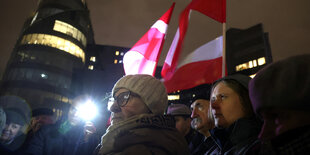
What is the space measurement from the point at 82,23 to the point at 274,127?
2443 inches

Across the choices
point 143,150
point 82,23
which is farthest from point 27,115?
point 82,23

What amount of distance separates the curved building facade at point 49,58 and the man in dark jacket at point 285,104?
46.7 m

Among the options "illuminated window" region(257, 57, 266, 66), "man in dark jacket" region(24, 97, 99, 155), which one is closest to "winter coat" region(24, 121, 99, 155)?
"man in dark jacket" region(24, 97, 99, 155)

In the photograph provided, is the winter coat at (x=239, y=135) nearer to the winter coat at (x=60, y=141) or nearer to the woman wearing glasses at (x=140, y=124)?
the woman wearing glasses at (x=140, y=124)

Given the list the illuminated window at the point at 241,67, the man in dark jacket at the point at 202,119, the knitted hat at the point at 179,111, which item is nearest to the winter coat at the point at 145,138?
the man in dark jacket at the point at 202,119

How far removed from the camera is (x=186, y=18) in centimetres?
593

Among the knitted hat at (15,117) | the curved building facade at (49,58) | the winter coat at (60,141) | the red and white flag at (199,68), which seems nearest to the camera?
the winter coat at (60,141)

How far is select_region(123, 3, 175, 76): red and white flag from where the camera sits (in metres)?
5.48

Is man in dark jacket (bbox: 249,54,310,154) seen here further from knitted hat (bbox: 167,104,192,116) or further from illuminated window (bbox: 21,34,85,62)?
illuminated window (bbox: 21,34,85,62)

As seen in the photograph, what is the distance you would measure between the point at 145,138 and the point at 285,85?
111 centimetres

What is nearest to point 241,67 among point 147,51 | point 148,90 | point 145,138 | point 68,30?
point 68,30

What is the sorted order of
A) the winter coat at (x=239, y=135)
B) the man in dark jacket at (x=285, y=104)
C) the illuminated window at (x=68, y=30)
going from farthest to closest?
the illuminated window at (x=68, y=30) < the winter coat at (x=239, y=135) < the man in dark jacket at (x=285, y=104)

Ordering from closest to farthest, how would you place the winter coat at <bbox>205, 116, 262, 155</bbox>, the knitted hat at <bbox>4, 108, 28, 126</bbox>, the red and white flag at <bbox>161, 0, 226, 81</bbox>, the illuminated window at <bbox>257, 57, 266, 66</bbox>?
the winter coat at <bbox>205, 116, 262, 155</bbox> → the knitted hat at <bbox>4, 108, 28, 126</bbox> → the red and white flag at <bbox>161, 0, 226, 81</bbox> → the illuminated window at <bbox>257, 57, 266, 66</bbox>

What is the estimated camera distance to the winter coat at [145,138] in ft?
5.69
